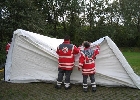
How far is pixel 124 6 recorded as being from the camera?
36.5m

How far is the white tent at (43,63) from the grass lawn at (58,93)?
363mm

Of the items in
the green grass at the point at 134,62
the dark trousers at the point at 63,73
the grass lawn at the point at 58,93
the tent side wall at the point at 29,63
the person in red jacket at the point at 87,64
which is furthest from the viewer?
the green grass at the point at 134,62

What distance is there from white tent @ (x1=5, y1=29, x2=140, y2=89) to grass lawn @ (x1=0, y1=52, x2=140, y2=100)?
36 cm

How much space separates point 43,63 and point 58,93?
1.74 metres

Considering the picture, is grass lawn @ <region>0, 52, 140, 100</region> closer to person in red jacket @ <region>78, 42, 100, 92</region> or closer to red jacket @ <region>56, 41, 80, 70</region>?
person in red jacket @ <region>78, 42, 100, 92</region>

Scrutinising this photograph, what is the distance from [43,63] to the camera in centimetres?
900

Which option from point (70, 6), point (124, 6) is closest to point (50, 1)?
point (70, 6)

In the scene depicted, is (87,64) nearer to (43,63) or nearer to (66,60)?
(66,60)

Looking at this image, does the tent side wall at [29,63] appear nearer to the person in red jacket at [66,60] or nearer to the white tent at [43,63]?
the white tent at [43,63]

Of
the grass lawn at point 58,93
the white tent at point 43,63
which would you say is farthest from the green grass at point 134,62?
the grass lawn at point 58,93

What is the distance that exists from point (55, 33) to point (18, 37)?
76.7 ft

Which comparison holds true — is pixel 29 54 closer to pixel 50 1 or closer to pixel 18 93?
pixel 18 93

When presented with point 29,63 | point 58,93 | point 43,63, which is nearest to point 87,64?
point 58,93

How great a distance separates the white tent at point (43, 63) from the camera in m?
8.27
